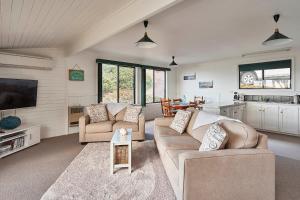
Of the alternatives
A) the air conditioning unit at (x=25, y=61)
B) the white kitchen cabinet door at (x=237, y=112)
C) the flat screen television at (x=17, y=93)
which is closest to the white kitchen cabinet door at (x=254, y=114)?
the white kitchen cabinet door at (x=237, y=112)

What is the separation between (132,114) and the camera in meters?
4.21

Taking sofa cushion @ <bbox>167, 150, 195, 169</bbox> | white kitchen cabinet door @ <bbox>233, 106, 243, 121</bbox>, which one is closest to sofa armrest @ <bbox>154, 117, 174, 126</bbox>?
sofa cushion @ <bbox>167, 150, 195, 169</bbox>

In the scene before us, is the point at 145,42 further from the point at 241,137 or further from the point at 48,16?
the point at 241,137

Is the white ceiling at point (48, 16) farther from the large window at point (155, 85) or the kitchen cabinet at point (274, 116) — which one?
the kitchen cabinet at point (274, 116)

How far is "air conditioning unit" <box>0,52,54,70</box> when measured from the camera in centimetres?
356

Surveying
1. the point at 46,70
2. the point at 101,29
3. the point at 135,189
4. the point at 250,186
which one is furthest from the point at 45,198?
the point at 46,70

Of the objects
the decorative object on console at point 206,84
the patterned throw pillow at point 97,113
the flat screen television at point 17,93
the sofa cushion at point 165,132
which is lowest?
the sofa cushion at point 165,132

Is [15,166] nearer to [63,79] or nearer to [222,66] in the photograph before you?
[63,79]

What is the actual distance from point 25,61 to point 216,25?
13.5ft

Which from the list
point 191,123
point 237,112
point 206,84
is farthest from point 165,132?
point 206,84

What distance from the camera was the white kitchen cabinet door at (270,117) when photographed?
481 cm

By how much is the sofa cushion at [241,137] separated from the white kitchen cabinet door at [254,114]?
13.0 ft

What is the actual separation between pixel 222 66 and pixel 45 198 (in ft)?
20.9

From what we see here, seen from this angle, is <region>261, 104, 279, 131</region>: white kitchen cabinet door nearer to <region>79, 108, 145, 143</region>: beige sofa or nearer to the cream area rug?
<region>79, 108, 145, 143</region>: beige sofa
